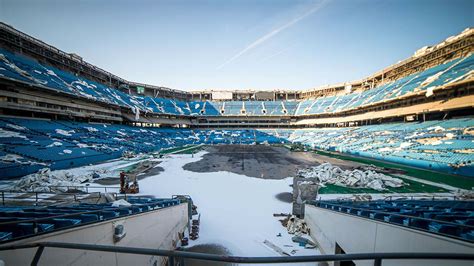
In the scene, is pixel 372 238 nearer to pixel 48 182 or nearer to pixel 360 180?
pixel 360 180

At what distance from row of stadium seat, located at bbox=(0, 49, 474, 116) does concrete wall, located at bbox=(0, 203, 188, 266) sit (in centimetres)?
3082

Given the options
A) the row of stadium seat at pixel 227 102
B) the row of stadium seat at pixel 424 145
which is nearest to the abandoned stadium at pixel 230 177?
the row of stadium seat at pixel 424 145

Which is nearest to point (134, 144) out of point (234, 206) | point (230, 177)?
point (230, 177)

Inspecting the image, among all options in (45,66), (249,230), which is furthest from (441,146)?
(45,66)

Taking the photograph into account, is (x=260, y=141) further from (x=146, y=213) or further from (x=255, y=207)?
(x=146, y=213)

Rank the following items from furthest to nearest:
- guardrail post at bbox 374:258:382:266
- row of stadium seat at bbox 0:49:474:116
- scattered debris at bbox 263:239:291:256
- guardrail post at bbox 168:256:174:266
→ row of stadium seat at bbox 0:49:474:116 → scattered debris at bbox 263:239:291:256 → guardrail post at bbox 168:256:174:266 → guardrail post at bbox 374:258:382:266

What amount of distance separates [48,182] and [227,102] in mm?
53701

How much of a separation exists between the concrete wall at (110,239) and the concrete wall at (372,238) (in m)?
5.62

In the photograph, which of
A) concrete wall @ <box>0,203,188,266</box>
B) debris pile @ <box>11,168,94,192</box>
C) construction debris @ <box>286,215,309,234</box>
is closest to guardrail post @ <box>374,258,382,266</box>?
concrete wall @ <box>0,203,188,266</box>

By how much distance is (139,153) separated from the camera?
3016 centimetres

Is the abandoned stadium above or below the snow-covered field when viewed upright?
above

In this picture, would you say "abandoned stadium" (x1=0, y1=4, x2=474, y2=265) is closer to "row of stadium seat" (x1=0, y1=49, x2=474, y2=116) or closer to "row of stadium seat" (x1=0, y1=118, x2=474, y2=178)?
"row of stadium seat" (x1=0, y1=118, x2=474, y2=178)

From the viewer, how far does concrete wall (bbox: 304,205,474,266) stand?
283 centimetres

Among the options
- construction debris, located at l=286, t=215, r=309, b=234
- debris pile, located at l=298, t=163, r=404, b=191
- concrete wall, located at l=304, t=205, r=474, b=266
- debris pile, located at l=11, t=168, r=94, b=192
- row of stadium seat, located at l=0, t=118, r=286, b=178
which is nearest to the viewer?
concrete wall, located at l=304, t=205, r=474, b=266
